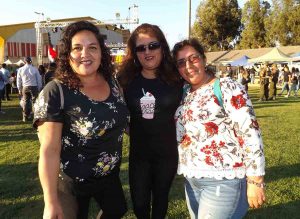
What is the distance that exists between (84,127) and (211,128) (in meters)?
0.85

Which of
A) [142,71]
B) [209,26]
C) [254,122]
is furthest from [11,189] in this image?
[209,26]

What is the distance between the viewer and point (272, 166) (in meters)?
5.93

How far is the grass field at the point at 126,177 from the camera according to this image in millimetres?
4258

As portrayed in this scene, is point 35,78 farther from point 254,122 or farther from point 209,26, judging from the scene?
point 209,26

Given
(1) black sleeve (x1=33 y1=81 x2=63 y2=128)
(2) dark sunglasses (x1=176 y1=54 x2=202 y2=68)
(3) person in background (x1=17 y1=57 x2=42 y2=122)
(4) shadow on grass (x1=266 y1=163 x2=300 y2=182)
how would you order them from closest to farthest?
(1) black sleeve (x1=33 y1=81 x2=63 y2=128), (2) dark sunglasses (x1=176 y1=54 x2=202 y2=68), (4) shadow on grass (x1=266 y1=163 x2=300 y2=182), (3) person in background (x1=17 y1=57 x2=42 y2=122)

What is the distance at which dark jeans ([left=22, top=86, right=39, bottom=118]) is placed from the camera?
10.2 metres

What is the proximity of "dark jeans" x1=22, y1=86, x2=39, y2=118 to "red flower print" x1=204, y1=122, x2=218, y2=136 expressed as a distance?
8833 mm

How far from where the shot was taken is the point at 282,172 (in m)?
5.62

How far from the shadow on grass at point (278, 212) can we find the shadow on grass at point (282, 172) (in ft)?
3.01

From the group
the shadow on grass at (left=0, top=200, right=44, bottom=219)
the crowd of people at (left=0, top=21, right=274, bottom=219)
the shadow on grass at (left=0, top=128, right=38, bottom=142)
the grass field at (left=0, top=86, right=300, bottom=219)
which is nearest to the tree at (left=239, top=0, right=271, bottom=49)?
the grass field at (left=0, top=86, right=300, bottom=219)

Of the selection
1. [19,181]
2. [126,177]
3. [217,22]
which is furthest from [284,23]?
[19,181]

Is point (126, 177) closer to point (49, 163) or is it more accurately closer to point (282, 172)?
point (282, 172)

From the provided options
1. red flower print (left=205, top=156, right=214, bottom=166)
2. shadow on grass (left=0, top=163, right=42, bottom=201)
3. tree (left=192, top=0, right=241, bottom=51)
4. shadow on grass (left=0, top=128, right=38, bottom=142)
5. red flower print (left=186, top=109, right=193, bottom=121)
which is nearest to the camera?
red flower print (left=205, top=156, right=214, bottom=166)

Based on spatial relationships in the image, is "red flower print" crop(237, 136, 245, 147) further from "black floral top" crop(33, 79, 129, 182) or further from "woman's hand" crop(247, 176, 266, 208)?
"black floral top" crop(33, 79, 129, 182)
